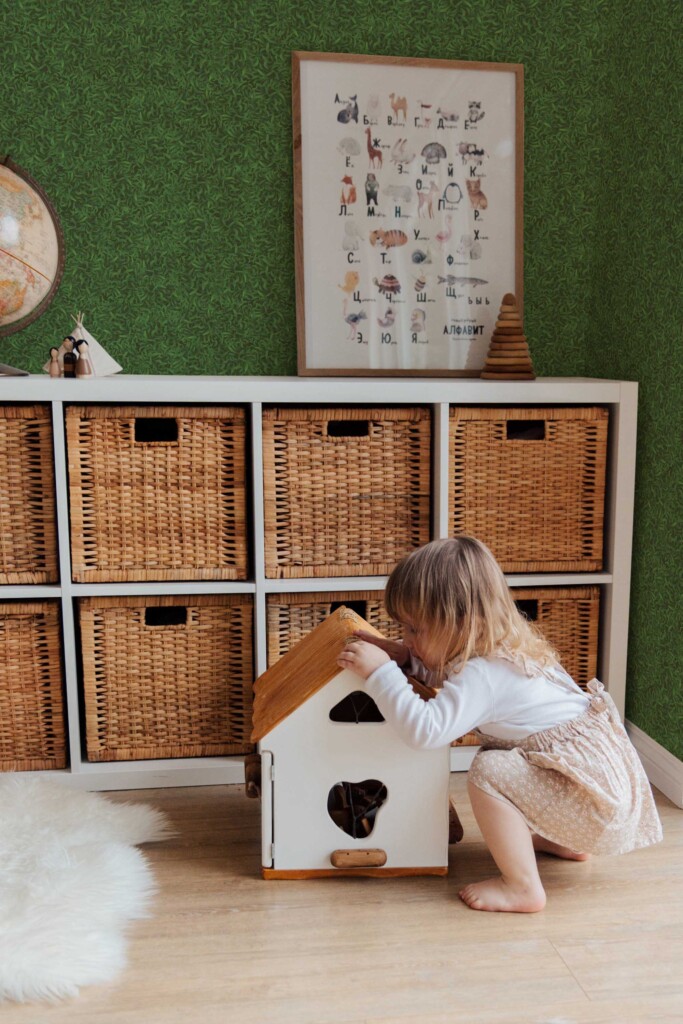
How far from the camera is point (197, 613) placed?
1.91m

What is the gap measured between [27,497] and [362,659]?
2.58 feet

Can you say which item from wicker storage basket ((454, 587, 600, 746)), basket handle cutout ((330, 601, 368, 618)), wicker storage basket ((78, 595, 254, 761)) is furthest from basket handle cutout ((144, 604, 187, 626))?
wicker storage basket ((454, 587, 600, 746))

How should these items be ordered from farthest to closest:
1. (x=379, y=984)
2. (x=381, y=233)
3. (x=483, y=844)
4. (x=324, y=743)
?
(x=381, y=233)
(x=483, y=844)
(x=324, y=743)
(x=379, y=984)

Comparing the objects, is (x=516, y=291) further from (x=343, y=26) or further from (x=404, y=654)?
(x=404, y=654)

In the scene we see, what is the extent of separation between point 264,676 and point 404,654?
33 centimetres

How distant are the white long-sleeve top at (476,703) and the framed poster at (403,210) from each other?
0.96m

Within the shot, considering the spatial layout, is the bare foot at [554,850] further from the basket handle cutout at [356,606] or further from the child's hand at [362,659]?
the basket handle cutout at [356,606]

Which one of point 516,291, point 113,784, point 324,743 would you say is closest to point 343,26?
point 516,291

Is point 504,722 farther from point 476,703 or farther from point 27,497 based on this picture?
point 27,497

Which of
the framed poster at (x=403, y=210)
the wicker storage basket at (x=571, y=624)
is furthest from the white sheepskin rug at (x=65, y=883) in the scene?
the framed poster at (x=403, y=210)

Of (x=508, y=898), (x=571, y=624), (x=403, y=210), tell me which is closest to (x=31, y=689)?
(x=508, y=898)

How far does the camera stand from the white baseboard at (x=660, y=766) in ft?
6.03

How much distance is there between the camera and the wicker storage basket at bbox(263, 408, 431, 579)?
1.88 m

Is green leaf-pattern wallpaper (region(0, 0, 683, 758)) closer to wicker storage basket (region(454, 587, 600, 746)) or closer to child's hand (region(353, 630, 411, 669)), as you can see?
wicker storage basket (region(454, 587, 600, 746))
